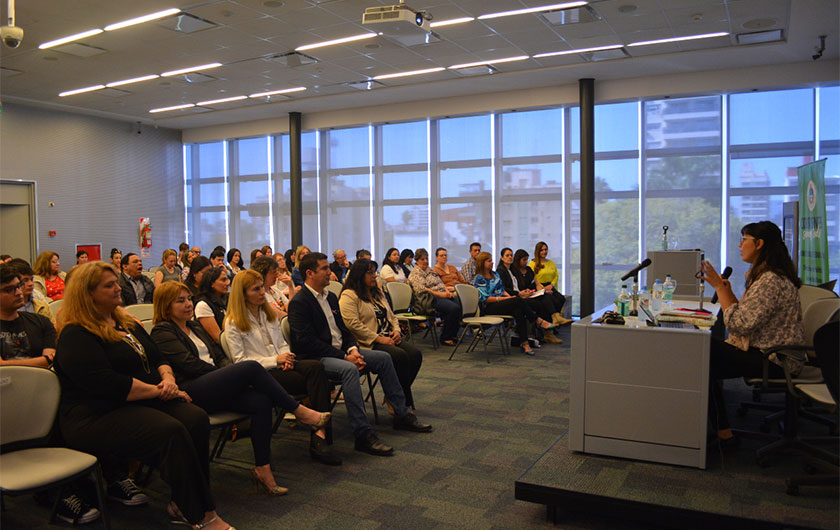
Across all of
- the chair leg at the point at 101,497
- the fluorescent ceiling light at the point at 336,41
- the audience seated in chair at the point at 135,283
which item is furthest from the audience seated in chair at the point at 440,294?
the chair leg at the point at 101,497

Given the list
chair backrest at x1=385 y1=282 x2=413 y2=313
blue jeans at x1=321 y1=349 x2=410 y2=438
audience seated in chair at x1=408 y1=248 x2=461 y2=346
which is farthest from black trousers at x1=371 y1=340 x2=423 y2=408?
audience seated in chair at x1=408 y1=248 x2=461 y2=346

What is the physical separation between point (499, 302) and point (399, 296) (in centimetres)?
128

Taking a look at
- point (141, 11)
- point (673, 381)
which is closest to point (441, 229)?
point (141, 11)

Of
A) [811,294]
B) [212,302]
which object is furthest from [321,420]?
[811,294]

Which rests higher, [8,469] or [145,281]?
[145,281]

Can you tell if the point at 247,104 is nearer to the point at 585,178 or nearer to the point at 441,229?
the point at 441,229

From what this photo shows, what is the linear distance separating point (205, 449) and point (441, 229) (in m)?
8.95

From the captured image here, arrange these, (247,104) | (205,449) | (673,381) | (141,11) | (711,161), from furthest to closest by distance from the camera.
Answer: (247,104) → (711,161) → (141,11) → (673,381) → (205,449)

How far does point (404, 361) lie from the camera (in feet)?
15.0

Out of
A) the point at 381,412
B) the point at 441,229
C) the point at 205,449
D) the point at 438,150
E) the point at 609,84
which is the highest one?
the point at 609,84

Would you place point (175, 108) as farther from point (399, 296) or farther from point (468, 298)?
point (468, 298)

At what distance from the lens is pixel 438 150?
1162 cm

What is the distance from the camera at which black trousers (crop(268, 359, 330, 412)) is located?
382 centimetres

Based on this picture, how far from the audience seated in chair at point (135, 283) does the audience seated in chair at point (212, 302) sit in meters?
2.89
